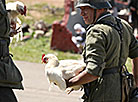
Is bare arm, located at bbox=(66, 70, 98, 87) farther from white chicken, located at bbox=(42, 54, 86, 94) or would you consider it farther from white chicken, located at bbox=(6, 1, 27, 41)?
white chicken, located at bbox=(6, 1, 27, 41)

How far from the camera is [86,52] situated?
2.96m

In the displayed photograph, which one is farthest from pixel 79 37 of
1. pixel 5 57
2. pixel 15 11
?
pixel 5 57

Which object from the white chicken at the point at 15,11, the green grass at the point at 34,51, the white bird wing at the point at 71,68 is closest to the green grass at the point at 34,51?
the green grass at the point at 34,51

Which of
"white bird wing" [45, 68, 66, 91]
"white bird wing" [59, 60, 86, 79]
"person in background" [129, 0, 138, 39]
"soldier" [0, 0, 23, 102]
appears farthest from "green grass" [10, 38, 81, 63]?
"white bird wing" [45, 68, 66, 91]

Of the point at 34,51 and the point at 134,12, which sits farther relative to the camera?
the point at 134,12

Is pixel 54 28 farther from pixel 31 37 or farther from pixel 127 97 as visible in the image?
pixel 127 97

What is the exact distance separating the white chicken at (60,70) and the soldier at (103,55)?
2.6 inches

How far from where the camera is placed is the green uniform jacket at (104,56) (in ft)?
9.44

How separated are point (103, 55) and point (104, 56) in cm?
2

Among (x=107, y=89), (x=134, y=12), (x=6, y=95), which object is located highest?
(x=107, y=89)

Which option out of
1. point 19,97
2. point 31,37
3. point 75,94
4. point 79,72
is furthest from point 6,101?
point 31,37

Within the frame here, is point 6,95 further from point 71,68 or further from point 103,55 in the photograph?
point 103,55

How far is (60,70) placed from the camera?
3.07m

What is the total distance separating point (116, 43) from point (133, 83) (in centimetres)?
57
